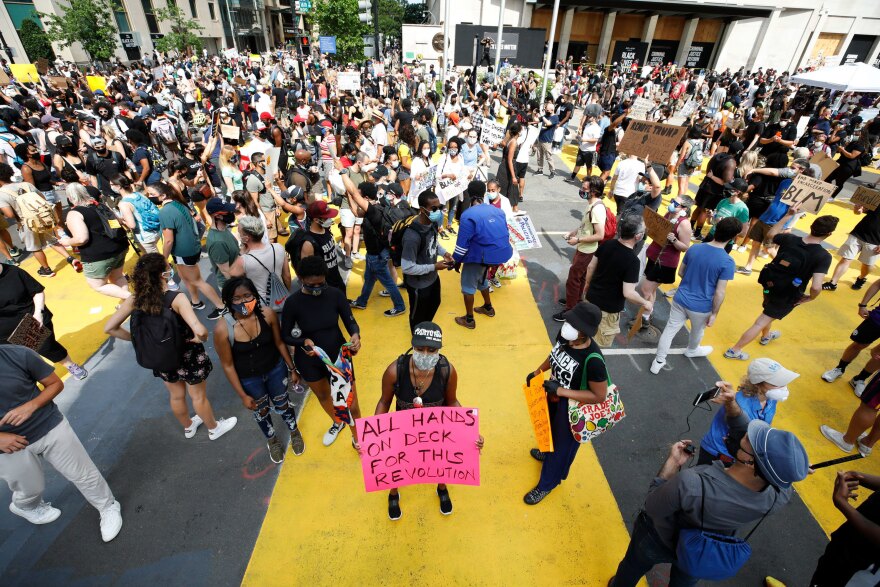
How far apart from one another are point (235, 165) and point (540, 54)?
2816 centimetres

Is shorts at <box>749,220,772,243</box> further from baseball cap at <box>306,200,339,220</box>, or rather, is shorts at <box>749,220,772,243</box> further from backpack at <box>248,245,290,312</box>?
backpack at <box>248,245,290,312</box>

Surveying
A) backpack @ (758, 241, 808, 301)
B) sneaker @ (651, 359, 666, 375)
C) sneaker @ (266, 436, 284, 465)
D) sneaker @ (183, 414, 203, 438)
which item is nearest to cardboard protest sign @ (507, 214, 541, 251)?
sneaker @ (651, 359, 666, 375)

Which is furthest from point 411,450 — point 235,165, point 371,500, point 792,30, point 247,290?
point 792,30

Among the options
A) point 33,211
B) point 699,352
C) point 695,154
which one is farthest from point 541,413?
point 695,154

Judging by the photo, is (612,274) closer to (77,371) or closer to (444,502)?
(444,502)

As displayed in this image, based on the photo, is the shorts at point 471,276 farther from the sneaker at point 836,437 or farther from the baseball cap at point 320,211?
the sneaker at point 836,437

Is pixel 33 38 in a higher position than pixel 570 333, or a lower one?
higher

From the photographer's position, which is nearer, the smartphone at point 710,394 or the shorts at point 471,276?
the smartphone at point 710,394

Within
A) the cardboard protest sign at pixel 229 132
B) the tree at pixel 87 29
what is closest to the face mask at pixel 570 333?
the cardboard protest sign at pixel 229 132

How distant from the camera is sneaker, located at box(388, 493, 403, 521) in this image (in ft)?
12.4

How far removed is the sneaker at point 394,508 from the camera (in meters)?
3.78

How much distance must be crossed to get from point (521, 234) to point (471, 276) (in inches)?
51.0

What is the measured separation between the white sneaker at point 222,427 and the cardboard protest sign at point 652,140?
861cm

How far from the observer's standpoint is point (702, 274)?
4.79m
